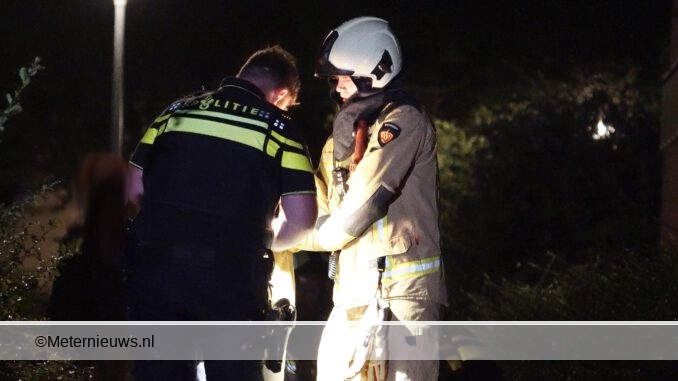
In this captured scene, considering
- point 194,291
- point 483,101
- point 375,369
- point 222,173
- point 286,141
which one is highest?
point 483,101

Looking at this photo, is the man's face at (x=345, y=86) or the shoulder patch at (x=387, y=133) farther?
→ the man's face at (x=345, y=86)

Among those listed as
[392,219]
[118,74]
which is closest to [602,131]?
[118,74]

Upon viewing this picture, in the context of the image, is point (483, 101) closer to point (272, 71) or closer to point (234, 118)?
point (272, 71)

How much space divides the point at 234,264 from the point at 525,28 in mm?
14153

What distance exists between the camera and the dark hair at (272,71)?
5766 millimetres

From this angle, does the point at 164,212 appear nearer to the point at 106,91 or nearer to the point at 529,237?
the point at 529,237

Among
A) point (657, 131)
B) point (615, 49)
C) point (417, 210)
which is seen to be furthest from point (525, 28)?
point (417, 210)

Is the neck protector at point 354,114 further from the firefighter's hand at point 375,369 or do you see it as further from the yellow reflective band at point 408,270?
the firefighter's hand at point 375,369

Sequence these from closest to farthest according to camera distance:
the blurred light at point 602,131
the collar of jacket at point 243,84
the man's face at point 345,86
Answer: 1. the collar of jacket at point 243,84
2. the man's face at point 345,86
3. the blurred light at point 602,131

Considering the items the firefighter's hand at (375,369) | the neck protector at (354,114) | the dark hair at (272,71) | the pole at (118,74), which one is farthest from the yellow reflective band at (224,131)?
the pole at (118,74)

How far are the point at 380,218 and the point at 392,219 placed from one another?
0.23 ft

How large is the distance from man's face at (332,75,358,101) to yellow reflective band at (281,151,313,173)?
80 cm

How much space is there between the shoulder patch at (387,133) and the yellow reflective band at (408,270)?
21.2 inches

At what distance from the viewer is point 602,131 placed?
14547 millimetres
